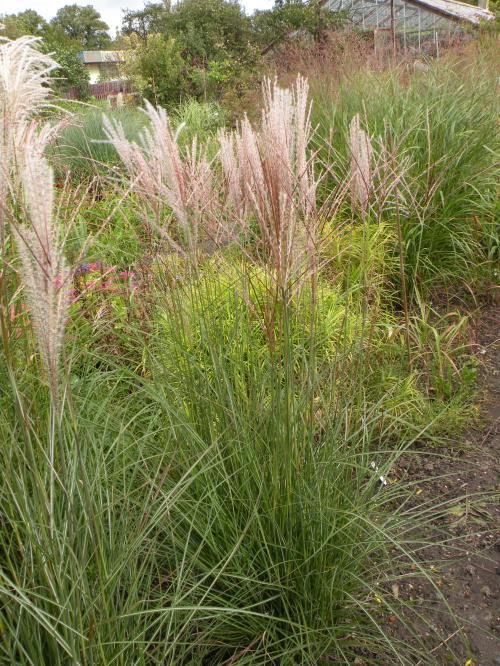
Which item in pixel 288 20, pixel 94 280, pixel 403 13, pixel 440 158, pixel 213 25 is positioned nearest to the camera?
pixel 94 280

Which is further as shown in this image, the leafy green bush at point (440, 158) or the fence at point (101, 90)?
the fence at point (101, 90)

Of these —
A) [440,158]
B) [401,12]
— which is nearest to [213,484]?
[440,158]

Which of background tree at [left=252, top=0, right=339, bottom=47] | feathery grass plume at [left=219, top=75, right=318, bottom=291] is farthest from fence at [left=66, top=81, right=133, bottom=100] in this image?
feathery grass plume at [left=219, top=75, right=318, bottom=291]

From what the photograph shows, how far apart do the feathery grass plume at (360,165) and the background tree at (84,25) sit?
8236 centimetres

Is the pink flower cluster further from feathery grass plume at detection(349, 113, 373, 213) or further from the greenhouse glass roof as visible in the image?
the greenhouse glass roof

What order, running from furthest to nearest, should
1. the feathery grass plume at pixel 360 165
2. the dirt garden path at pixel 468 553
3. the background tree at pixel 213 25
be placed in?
1. the background tree at pixel 213 25
2. the feathery grass plume at pixel 360 165
3. the dirt garden path at pixel 468 553

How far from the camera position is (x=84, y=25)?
7281cm

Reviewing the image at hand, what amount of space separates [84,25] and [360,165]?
3412 inches

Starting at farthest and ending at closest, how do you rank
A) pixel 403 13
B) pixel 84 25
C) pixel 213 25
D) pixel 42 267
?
pixel 84 25 < pixel 213 25 < pixel 403 13 < pixel 42 267

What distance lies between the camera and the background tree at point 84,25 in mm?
71938

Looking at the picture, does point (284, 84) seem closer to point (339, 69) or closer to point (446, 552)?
point (339, 69)

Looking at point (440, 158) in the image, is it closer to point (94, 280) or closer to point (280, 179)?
point (94, 280)

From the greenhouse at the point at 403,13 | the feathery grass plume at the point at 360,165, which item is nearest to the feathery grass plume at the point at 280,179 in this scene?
the feathery grass plume at the point at 360,165

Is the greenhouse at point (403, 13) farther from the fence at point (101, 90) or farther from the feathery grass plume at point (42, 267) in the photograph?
the feathery grass plume at point (42, 267)
